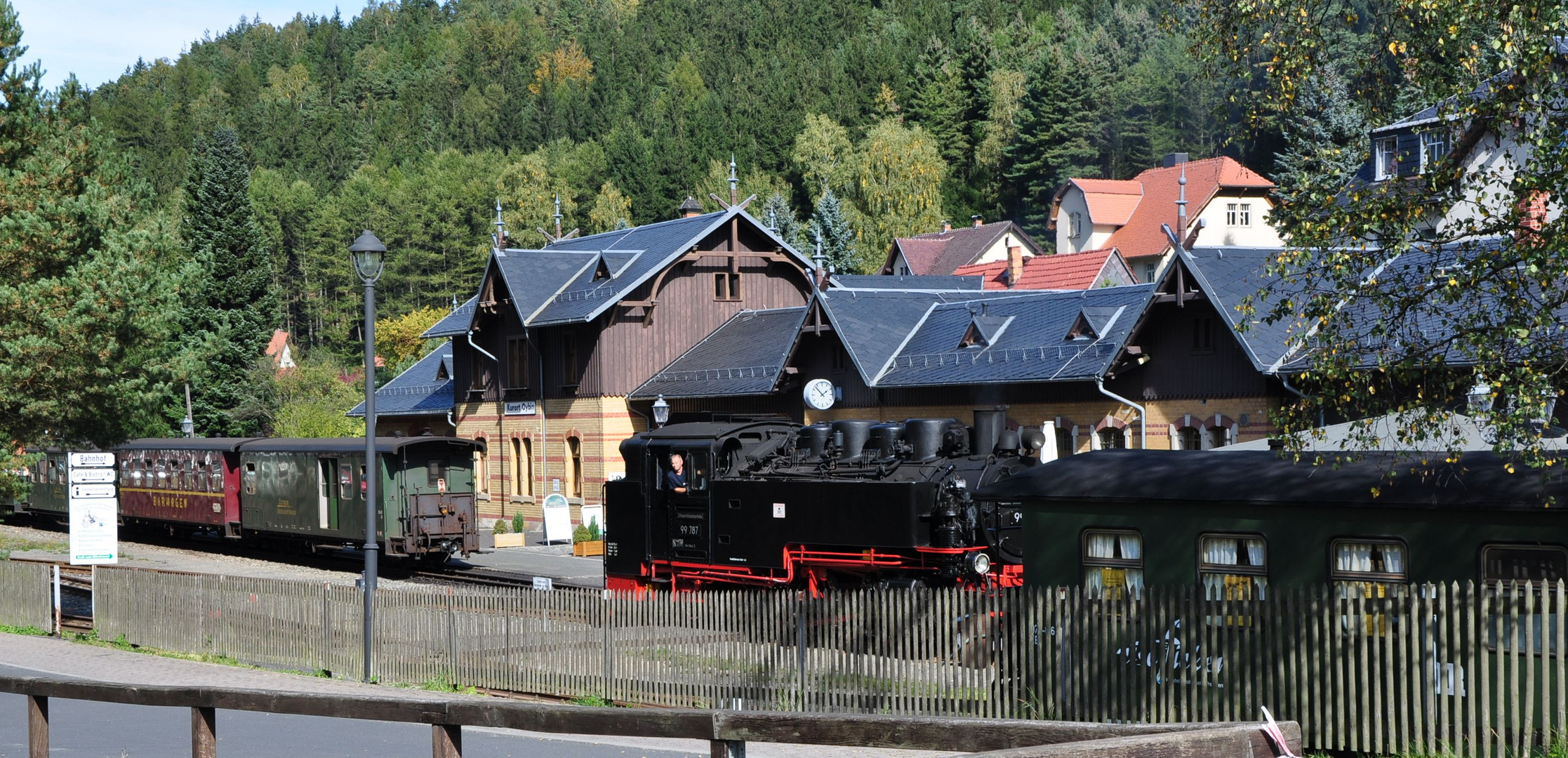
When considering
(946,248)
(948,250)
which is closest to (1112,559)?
(948,250)

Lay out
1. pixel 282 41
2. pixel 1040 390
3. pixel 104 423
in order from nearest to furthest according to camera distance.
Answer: pixel 104 423 < pixel 1040 390 < pixel 282 41

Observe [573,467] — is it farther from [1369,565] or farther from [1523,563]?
[1523,563]

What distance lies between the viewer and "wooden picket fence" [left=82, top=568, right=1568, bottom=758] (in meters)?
11.1

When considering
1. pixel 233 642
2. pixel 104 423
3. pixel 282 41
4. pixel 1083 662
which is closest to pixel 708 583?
pixel 233 642

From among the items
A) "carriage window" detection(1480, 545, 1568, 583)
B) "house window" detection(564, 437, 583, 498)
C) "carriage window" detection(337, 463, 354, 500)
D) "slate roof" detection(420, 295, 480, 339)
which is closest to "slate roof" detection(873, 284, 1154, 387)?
"carriage window" detection(337, 463, 354, 500)

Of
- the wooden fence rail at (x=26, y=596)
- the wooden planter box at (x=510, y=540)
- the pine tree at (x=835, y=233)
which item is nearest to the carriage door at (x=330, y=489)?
the wooden planter box at (x=510, y=540)

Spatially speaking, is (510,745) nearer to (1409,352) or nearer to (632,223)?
(1409,352)

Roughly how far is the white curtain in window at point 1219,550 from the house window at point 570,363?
1137 inches

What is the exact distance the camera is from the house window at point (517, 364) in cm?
4422

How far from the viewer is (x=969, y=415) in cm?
3172

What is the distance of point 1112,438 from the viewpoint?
95.1 ft

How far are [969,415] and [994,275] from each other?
3452 cm

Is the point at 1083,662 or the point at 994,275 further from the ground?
the point at 994,275

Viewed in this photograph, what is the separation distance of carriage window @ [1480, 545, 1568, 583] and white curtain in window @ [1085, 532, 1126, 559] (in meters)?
3.69
